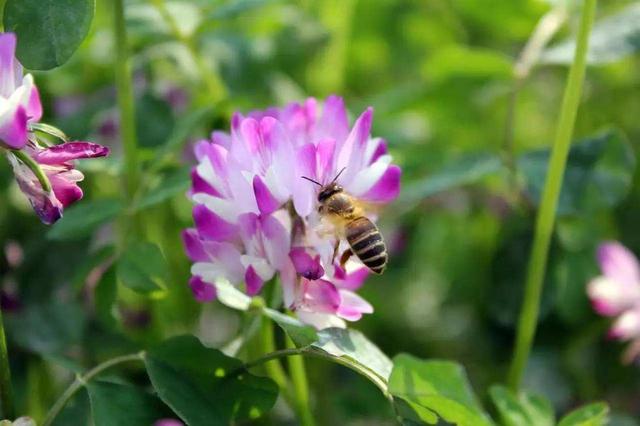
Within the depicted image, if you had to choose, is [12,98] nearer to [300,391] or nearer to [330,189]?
[330,189]

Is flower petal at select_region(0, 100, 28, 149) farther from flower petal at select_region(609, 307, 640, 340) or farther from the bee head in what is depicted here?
flower petal at select_region(609, 307, 640, 340)

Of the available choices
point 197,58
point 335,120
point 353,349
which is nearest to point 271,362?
point 353,349

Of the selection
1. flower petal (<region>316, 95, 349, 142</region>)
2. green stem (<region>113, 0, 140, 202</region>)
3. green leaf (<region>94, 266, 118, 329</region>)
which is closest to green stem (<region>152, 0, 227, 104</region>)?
green stem (<region>113, 0, 140, 202</region>)

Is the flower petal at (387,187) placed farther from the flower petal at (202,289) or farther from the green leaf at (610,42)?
the green leaf at (610,42)

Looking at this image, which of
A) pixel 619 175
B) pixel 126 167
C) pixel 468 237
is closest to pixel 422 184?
pixel 619 175

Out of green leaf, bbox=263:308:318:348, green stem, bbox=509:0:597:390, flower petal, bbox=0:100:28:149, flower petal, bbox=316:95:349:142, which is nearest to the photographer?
flower petal, bbox=0:100:28:149

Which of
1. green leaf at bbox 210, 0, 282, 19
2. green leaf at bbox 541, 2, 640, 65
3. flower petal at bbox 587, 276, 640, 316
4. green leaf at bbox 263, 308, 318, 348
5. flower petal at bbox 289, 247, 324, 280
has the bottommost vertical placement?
green leaf at bbox 263, 308, 318, 348

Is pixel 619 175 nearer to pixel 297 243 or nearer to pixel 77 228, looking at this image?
pixel 297 243
